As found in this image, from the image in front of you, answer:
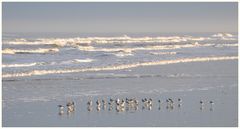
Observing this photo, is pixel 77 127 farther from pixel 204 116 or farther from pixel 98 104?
pixel 204 116

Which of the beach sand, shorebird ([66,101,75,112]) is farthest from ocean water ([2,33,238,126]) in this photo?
shorebird ([66,101,75,112])

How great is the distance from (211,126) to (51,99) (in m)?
5.95

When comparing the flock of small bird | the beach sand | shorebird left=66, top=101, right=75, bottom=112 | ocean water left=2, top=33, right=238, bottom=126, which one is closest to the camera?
the beach sand

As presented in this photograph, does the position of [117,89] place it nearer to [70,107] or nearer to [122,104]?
[122,104]

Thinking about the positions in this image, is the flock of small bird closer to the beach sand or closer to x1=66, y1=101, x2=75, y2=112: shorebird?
x1=66, y1=101, x2=75, y2=112: shorebird

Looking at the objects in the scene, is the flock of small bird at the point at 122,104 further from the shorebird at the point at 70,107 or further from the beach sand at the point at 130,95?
the beach sand at the point at 130,95

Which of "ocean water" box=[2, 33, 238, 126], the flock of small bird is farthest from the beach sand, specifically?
the flock of small bird

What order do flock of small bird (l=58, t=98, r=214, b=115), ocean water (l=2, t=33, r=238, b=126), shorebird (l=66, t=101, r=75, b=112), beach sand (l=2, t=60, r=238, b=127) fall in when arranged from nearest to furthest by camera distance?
1. beach sand (l=2, t=60, r=238, b=127)
2. ocean water (l=2, t=33, r=238, b=126)
3. shorebird (l=66, t=101, r=75, b=112)
4. flock of small bird (l=58, t=98, r=214, b=115)

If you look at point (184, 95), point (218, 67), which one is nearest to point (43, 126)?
point (184, 95)

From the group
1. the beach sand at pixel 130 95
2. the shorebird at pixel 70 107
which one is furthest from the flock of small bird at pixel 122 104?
the beach sand at pixel 130 95

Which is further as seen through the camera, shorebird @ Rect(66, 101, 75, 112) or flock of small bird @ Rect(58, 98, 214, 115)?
flock of small bird @ Rect(58, 98, 214, 115)

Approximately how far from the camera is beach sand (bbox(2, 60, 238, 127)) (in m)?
17.1

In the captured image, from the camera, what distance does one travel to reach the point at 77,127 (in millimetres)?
16297

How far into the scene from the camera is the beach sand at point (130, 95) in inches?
674
